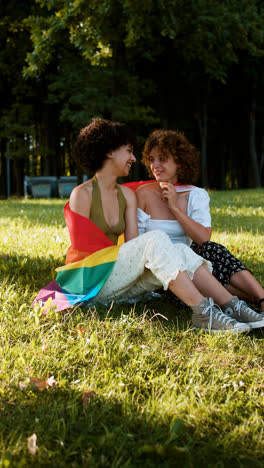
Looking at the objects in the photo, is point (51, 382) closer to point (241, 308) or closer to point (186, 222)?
point (241, 308)

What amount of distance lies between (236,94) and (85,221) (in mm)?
26059

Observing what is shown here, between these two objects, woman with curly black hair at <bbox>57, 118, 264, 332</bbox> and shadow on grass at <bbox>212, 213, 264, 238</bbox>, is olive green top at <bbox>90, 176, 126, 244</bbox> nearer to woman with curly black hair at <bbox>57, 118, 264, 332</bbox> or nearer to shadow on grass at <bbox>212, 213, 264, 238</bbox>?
woman with curly black hair at <bbox>57, 118, 264, 332</bbox>

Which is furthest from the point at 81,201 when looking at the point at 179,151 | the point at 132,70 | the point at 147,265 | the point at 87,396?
the point at 132,70

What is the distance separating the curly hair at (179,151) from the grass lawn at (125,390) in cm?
127

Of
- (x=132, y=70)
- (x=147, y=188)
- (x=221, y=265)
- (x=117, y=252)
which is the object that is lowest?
(x=221, y=265)

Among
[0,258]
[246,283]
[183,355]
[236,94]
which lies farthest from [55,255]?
[236,94]

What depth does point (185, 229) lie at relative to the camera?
400cm

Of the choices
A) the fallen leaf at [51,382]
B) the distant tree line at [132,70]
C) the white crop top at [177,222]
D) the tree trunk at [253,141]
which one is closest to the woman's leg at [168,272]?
the white crop top at [177,222]

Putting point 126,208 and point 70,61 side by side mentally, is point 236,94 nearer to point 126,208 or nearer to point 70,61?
point 70,61

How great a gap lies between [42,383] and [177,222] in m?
2.18

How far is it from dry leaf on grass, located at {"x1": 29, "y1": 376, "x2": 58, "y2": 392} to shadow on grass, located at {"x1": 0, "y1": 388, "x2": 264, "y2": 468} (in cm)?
9

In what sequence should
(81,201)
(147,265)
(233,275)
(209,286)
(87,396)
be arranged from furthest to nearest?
(233,275) < (81,201) < (209,286) < (147,265) < (87,396)

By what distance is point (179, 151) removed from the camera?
411 centimetres

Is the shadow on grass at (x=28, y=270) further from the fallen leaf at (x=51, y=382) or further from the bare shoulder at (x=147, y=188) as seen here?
the fallen leaf at (x=51, y=382)
